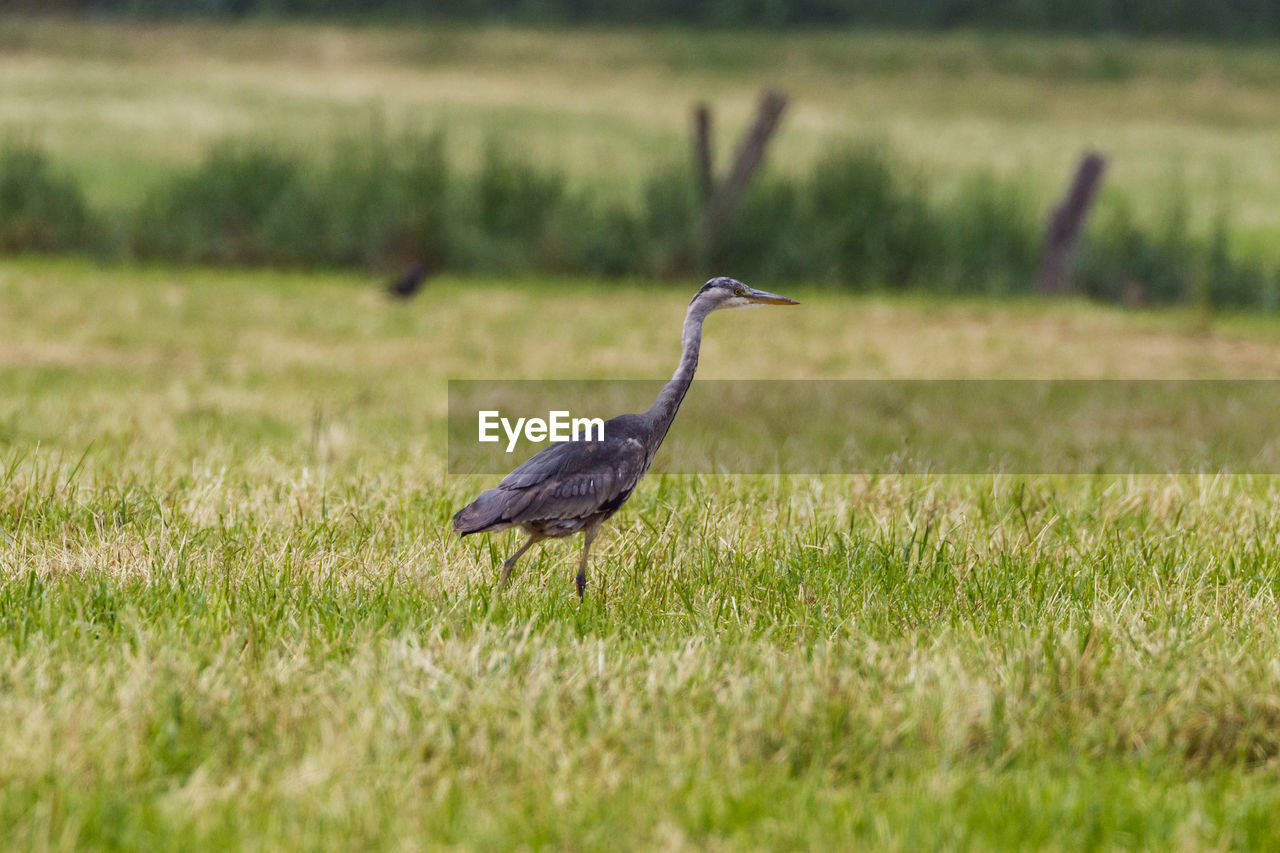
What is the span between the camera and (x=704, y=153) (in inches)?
728

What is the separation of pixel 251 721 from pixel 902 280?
16.4m

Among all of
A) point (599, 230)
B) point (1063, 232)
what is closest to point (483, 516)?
point (599, 230)

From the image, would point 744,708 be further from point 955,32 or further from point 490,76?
point 955,32

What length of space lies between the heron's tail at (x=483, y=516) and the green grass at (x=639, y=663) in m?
0.23

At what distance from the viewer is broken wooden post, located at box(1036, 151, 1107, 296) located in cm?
1795

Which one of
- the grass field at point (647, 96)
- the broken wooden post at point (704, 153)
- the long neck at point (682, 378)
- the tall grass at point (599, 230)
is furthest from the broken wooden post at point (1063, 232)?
the long neck at point (682, 378)

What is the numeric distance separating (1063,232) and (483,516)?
15.7m

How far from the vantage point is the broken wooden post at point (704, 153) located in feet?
60.0

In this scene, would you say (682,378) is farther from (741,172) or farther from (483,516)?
(741,172)

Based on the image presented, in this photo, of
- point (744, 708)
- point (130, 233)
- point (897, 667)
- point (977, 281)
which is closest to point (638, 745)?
point (744, 708)

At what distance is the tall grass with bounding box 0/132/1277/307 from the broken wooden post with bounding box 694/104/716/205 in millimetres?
199

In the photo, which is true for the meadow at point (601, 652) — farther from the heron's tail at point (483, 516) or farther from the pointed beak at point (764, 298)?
the pointed beak at point (764, 298)

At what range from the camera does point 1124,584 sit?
439cm

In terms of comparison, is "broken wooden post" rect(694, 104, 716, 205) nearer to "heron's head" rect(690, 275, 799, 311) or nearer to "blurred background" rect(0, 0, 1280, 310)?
"blurred background" rect(0, 0, 1280, 310)
